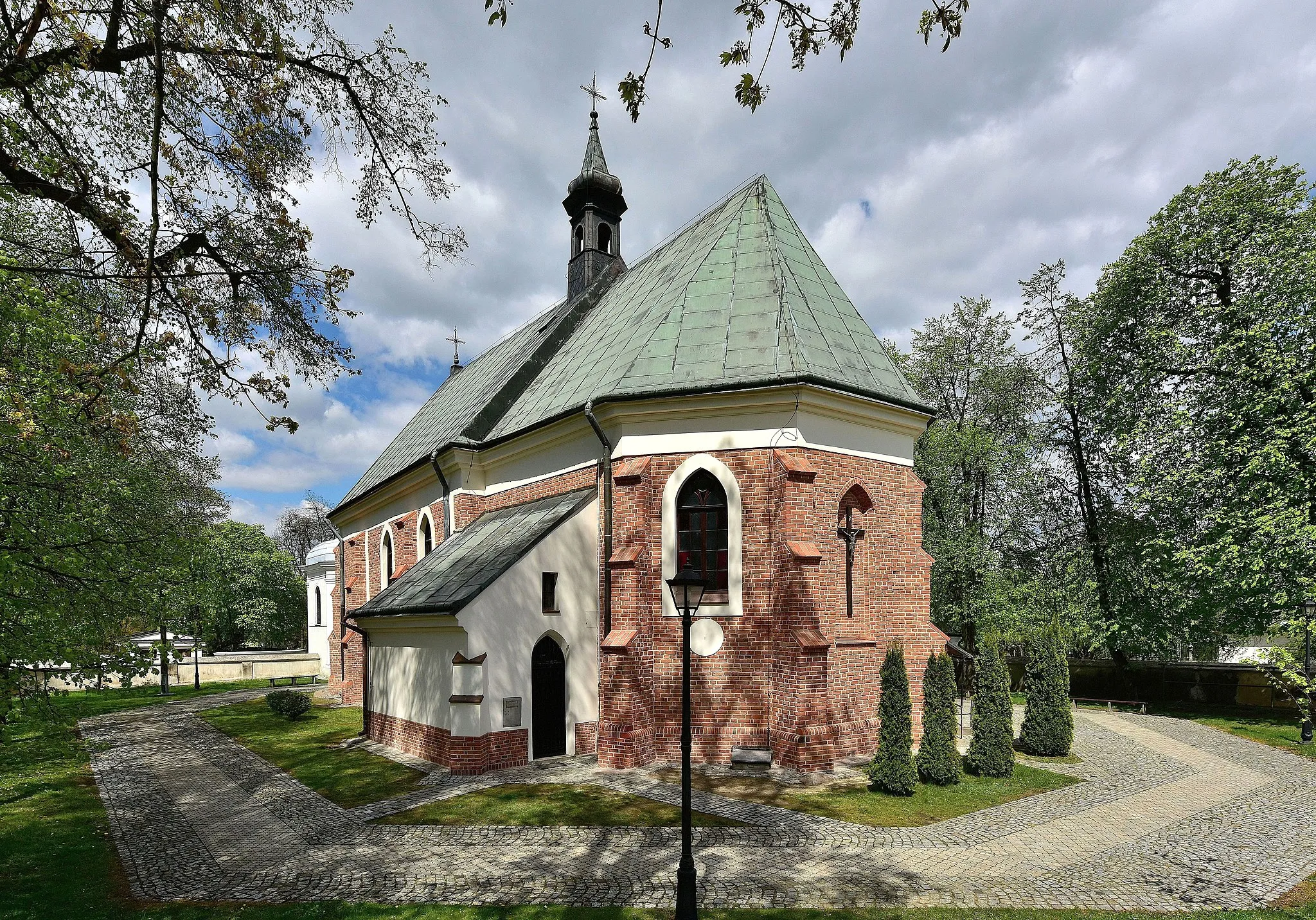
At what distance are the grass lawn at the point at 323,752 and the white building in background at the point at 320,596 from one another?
19.5 m

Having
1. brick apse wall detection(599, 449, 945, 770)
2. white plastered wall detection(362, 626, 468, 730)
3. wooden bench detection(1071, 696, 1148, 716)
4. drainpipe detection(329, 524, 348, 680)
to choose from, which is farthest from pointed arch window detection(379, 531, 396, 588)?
wooden bench detection(1071, 696, 1148, 716)

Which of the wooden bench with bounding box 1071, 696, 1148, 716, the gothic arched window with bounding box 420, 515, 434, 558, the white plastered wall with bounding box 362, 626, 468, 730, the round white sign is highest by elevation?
the gothic arched window with bounding box 420, 515, 434, 558

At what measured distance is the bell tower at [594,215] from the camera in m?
22.6

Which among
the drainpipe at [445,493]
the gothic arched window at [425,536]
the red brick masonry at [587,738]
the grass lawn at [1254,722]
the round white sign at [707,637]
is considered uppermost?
the drainpipe at [445,493]

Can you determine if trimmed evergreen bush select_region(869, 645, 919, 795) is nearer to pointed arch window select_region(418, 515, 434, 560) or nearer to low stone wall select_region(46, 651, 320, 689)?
pointed arch window select_region(418, 515, 434, 560)

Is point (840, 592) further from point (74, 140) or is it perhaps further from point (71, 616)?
point (74, 140)

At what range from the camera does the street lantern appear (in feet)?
22.4

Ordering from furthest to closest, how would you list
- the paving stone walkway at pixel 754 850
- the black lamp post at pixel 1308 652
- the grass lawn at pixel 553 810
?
the grass lawn at pixel 553 810 < the black lamp post at pixel 1308 652 < the paving stone walkway at pixel 754 850

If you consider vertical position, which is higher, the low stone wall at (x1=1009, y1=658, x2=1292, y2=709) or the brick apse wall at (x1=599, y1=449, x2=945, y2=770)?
the brick apse wall at (x1=599, y1=449, x2=945, y2=770)

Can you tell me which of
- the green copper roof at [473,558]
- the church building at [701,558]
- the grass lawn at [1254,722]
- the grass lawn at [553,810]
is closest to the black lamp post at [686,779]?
the grass lawn at [553,810]

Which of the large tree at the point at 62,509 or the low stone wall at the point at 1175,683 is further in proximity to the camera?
the low stone wall at the point at 1175,683

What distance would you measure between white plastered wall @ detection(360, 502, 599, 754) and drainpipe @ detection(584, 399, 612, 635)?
0.28 m

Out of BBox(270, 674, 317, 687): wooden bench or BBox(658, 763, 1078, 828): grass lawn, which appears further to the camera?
BBox(270, 674, 317, 687): wooden bench

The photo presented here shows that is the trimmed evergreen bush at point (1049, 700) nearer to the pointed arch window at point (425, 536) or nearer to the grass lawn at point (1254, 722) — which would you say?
the grass lawn at point (1254, 722)
